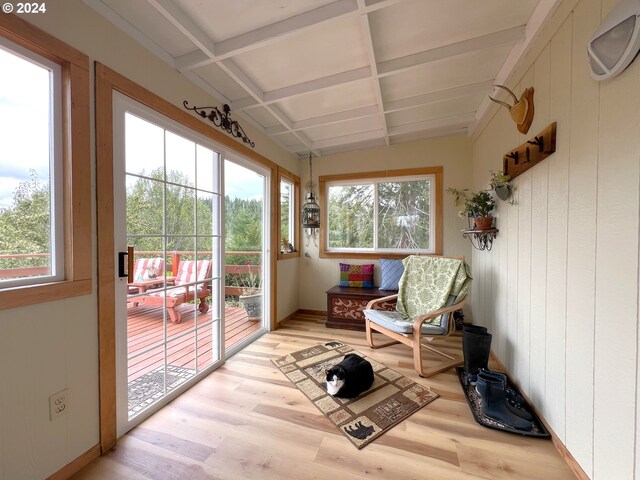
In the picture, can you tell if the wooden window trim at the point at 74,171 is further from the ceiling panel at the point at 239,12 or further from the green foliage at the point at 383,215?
the green foliage at the point at 383,215

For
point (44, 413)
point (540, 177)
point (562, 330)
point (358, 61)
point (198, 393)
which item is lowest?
point (198, 393)

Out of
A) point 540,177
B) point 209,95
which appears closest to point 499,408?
point 540,177

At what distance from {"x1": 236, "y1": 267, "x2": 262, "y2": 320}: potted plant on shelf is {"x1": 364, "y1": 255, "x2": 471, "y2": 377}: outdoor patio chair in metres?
1.47

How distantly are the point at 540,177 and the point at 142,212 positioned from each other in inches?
99.3

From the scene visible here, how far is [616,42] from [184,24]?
2.02 m

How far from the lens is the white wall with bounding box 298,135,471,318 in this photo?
3342mm

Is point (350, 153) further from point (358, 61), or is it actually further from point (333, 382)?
point (333, 382)

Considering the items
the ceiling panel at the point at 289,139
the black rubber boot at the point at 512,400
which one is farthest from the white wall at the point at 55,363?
the black rubber boot at the point at 512,400

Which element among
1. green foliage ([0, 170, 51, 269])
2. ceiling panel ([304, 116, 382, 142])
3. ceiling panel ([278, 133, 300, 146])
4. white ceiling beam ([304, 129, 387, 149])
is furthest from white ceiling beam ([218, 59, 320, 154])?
green foliage ([0, 170, 51, 269])

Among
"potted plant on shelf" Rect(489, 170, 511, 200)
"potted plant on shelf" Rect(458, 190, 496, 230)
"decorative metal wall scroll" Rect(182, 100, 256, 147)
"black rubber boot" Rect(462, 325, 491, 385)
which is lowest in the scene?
"black rubber boot" Rect(462, 325, 491, 385)

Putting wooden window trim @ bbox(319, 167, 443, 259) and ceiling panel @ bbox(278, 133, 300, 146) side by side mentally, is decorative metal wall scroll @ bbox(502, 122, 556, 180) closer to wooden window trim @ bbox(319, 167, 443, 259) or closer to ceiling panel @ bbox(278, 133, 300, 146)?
wooden window trim @ bbox(319, 167, 443, 259)

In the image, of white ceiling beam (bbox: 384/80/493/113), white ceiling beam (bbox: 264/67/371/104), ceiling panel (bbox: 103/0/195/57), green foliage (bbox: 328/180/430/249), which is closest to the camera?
ceiling panel (bbox: 103/0/195/57)

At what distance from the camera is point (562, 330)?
1.38 m

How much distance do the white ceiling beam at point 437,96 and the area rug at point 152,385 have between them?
9.80 ft
